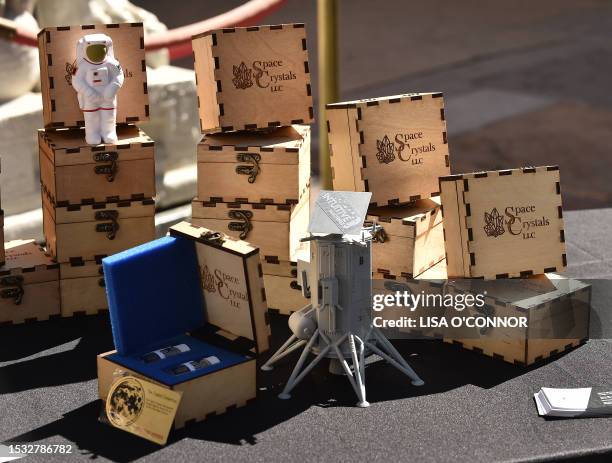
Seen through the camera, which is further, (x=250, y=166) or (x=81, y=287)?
(x=81, y=287)

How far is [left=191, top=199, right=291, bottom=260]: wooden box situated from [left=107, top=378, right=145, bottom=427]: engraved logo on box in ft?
4.00

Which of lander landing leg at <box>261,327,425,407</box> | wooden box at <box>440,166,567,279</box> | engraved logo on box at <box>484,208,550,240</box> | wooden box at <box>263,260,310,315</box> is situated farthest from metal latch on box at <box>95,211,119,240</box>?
engraved logo on box at <box>484,208,550,240</box>

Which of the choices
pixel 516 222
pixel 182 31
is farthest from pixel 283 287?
pixel 182 31

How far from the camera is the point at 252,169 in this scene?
5.02 metres

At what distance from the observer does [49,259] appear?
5.18 m

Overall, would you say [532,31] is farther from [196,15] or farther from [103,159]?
[103,159]

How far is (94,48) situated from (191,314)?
4.34 feet

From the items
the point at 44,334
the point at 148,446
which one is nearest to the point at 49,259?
the point at 44,334

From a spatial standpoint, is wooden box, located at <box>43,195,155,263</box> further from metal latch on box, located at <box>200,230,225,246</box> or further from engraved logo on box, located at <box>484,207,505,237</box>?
engraved logo on box, located at <box>484,207,505,237</box>

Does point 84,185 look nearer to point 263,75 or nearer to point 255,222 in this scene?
point 255,222

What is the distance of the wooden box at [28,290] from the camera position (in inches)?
197

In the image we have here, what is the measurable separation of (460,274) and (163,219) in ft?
8.49

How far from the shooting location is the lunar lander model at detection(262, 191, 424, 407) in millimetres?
4250

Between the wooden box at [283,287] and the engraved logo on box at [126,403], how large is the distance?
122 centimetres
